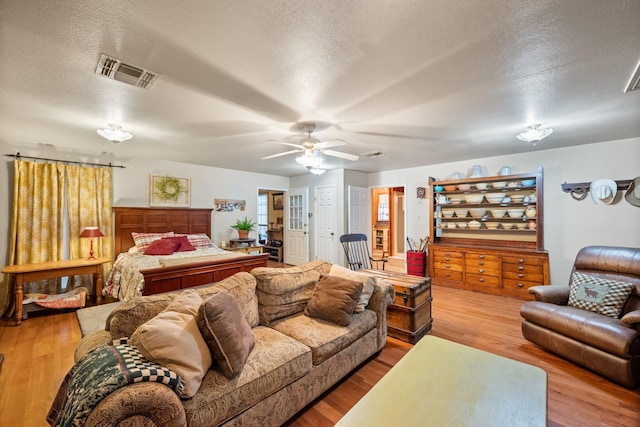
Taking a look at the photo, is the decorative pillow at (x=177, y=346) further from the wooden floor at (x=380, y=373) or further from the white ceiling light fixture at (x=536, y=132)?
the white ceiling light fixture at (x=536, y=132)

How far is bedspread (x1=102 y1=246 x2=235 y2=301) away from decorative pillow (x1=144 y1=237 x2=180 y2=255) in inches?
3.9

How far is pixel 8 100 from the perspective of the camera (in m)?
2.38

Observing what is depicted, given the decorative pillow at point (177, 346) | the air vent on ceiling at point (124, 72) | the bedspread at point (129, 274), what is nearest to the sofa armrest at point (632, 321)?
the decorative pillow at point (177, 346)

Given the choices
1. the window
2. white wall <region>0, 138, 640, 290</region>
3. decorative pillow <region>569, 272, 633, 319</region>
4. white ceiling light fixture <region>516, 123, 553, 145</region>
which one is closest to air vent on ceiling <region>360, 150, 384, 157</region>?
white wall <region>0, 138, 640, 290</region>

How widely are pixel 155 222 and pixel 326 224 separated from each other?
142 inches

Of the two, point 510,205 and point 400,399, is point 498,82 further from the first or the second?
point 510,205

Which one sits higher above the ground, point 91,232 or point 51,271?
point 91,232

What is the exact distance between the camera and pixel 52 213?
4.02m

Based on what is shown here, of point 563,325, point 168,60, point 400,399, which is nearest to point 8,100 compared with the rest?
point 168,60

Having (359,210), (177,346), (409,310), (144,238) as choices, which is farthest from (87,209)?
(359,210)

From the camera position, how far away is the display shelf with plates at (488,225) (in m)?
4.34

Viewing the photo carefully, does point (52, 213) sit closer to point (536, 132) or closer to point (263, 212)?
point (263, 212)

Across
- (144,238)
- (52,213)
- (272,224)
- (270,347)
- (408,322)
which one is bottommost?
(408,322)

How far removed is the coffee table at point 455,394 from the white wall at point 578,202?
378cm
